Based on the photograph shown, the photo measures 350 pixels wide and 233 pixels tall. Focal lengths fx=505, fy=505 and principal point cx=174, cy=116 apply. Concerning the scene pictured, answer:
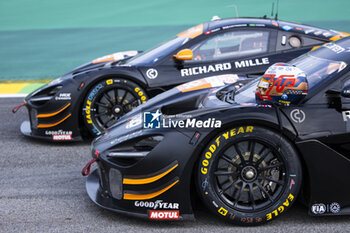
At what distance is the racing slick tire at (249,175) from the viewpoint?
372 cm

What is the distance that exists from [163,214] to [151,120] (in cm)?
73

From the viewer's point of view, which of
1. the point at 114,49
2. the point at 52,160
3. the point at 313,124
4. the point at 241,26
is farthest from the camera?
the point at 114,49

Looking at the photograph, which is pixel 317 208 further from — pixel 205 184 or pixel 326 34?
pixel 326 34

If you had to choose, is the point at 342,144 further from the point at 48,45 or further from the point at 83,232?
the point at 48,45

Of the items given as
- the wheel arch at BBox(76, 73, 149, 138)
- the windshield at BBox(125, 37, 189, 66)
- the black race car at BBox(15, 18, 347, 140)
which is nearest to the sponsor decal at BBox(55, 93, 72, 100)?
the black race car at BBox(15, 18, 347, 140)

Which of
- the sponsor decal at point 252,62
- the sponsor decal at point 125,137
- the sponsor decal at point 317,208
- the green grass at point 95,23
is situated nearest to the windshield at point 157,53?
the sponsor decal at point 252,62

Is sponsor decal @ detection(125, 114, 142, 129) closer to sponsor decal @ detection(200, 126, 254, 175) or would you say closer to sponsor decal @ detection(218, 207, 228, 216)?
sponsor decal @ detection(200, 126, 254, 175)

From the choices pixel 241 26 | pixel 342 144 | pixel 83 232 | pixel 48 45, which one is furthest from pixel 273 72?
pixel 48 45

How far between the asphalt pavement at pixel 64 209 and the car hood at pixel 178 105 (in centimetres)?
61

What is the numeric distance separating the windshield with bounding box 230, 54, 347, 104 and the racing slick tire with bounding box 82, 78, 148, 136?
198 centimetres

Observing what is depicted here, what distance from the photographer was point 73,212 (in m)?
4.25

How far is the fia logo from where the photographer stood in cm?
391

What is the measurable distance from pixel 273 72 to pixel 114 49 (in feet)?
28.1

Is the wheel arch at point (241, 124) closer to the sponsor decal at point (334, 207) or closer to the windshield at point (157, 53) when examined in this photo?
the sponsor decal at point (334, 207)
